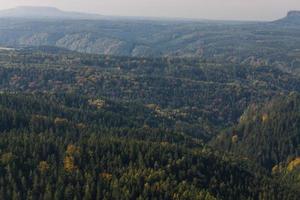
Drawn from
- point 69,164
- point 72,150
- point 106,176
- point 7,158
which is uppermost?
point 7,158

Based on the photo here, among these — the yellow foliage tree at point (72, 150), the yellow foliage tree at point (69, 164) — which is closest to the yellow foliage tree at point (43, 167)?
the yellow foliage tree at point (69, 164)

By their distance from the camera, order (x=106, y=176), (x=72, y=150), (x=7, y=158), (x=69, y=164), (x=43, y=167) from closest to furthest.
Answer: (x=106, y=176)
(x=43, y=167)
(x=7, y=158)
(x=69, y=164)
(x=72, y=150)

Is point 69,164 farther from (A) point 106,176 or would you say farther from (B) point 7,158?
(B) point 7,158

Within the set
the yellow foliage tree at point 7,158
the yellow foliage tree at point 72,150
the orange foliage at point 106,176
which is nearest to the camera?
the orange foliage at point 106,176

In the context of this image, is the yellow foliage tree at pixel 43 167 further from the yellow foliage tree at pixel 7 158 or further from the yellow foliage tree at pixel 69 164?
the yellow foliage tree at pixel 7 158

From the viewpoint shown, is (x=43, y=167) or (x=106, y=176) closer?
(x=106, y=176)

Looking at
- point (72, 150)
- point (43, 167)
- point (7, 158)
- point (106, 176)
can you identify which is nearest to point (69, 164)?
point (43, 167)

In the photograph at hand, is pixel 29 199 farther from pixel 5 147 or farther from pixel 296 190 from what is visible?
pixel 296 190

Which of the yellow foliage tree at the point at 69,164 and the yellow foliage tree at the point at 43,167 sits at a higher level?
the yellow foliage tree at the point at 43,167

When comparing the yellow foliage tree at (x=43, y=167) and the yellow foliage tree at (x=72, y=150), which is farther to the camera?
the yellow foliage tree at (x=72, y=150)

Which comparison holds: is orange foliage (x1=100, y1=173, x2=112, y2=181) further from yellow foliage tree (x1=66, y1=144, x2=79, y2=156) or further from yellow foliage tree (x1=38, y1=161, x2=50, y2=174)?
yellow foliage tree (x1=66, y1=144, x2=79, y2=156)

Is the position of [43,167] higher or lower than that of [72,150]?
higher
